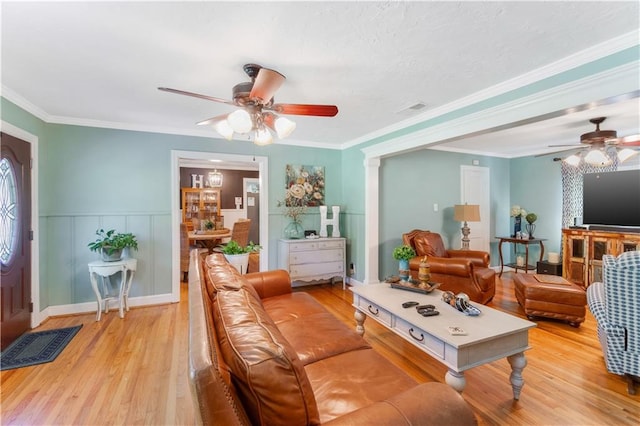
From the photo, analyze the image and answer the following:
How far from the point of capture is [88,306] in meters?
3.54

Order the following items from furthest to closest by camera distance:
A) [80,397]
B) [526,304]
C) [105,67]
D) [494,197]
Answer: [494,197]
[526,304]
[105,67]
[80,397]

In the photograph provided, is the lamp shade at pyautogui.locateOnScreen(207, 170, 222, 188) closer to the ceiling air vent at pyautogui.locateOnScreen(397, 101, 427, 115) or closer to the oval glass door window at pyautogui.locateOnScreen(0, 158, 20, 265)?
the oval glass door window at pyautogui.locateOnScreen(0, 158, 20, 265)

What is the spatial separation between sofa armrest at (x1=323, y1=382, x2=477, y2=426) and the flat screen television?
493cm

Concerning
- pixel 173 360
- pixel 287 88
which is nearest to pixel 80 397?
pixel 173 360

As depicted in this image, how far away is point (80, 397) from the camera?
2004 mm

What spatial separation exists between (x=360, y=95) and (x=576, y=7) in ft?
5.11

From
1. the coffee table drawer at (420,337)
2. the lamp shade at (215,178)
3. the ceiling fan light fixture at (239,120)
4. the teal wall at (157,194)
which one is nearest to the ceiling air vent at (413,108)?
the teal wall at (157,194)

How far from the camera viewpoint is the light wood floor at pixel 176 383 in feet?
5.99

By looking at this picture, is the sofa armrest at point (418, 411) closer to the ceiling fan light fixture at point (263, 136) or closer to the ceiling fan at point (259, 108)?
the ceiling fan at point (259, 108)

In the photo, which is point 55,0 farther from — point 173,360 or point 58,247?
point 58,247

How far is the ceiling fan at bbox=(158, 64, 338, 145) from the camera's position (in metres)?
1.85

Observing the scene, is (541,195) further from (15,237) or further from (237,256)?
(15,237)

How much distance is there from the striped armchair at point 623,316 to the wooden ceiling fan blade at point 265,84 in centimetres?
261

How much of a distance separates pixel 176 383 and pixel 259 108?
7.14ft
